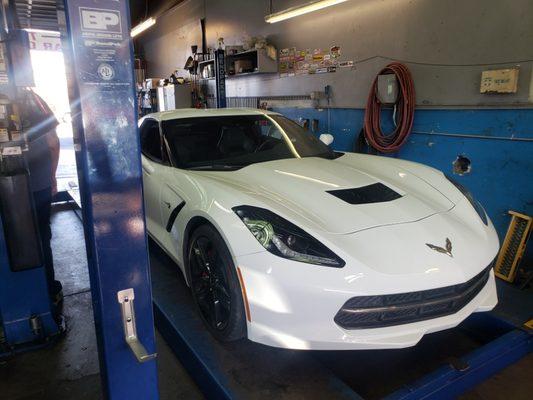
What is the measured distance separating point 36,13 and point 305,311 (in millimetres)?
5143

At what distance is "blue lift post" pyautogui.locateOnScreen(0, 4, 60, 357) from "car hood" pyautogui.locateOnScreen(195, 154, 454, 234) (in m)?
1.04

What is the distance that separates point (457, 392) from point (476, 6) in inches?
130

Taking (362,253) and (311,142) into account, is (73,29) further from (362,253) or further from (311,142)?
(311,142)

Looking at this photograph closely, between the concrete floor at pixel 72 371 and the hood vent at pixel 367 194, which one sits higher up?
the hood vent at pixel 367 194

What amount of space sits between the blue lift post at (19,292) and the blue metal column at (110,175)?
105cm

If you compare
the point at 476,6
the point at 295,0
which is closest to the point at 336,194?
the point at 476,6

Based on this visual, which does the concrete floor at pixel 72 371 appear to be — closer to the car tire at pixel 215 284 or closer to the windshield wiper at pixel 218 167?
the car tire at pixel 215 284

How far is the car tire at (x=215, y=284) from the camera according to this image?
179 cm

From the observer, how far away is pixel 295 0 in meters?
5.68

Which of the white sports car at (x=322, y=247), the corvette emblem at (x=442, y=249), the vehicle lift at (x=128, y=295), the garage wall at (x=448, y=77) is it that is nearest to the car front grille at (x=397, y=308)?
Answer: the white sports car at (x=322, y=247)

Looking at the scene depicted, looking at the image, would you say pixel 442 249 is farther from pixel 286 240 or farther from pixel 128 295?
pixel 128 295

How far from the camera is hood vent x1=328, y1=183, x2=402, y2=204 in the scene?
2.04 metres

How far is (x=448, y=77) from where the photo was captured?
3.91 meters

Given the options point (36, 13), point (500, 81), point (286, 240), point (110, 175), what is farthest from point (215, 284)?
point (36, 13)
